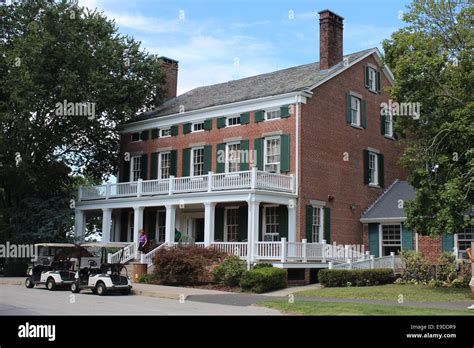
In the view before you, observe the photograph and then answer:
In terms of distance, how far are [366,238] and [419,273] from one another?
616 cm

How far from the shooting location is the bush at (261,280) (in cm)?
2214

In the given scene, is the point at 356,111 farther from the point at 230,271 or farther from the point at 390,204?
the point at 230,271

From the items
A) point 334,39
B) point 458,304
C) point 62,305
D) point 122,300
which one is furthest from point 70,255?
point 334,39

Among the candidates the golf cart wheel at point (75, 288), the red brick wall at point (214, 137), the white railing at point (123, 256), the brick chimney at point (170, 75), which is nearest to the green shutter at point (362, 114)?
the red brick wall at point (214, 137)

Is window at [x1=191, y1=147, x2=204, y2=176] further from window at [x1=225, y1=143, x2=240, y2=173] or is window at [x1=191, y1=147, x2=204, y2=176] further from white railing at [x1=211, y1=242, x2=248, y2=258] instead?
white railing at [x1=211, y1=242, x2=248, y2=258]

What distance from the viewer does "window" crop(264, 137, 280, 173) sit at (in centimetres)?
2841

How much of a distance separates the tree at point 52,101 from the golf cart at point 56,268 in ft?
27.8

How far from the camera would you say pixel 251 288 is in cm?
2236

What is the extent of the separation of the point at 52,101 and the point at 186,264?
1255 centimetres

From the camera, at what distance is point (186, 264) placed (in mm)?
24344

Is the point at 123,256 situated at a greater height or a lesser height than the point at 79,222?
lesser

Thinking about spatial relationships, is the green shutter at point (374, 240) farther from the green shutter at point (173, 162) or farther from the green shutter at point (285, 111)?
the green shutter at point (173, 162)

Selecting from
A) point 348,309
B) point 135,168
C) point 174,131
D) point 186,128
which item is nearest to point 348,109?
point 186,128
